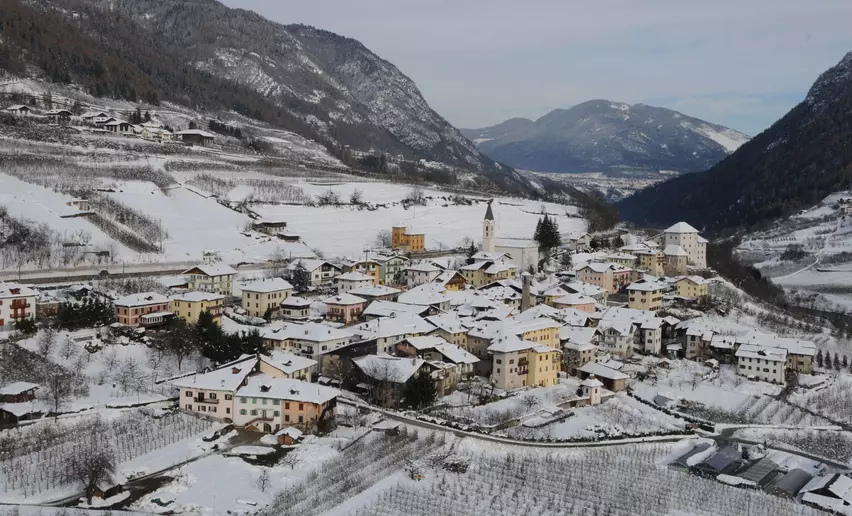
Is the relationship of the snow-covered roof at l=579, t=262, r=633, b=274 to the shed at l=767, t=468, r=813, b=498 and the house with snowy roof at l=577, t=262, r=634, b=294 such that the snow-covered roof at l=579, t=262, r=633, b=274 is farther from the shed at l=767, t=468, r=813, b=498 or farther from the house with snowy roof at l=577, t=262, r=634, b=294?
the shed at l=767, t=468, r=813, b=498

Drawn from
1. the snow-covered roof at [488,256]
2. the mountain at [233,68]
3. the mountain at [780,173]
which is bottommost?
the snow-covered roof at [488,256]

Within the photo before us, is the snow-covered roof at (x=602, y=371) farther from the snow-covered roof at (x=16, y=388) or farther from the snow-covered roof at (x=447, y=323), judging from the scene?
the snow-covered roof at (x=16, y=388)

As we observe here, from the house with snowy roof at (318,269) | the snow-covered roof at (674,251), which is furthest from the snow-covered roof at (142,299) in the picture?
the snow-covered roof at (674,251)

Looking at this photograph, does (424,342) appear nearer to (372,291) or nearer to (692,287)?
(372,291)

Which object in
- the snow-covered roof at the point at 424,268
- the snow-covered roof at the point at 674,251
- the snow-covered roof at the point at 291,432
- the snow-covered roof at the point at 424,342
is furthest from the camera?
the snow-covered roof at the point at 674,251

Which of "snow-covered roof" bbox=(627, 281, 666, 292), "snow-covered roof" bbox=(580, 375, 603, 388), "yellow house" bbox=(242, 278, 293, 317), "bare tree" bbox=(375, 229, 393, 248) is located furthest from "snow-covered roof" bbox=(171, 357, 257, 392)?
"bare tree" bbox=(375, 229, 393, 248)

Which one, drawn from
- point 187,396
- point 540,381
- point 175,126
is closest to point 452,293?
point 540,381
